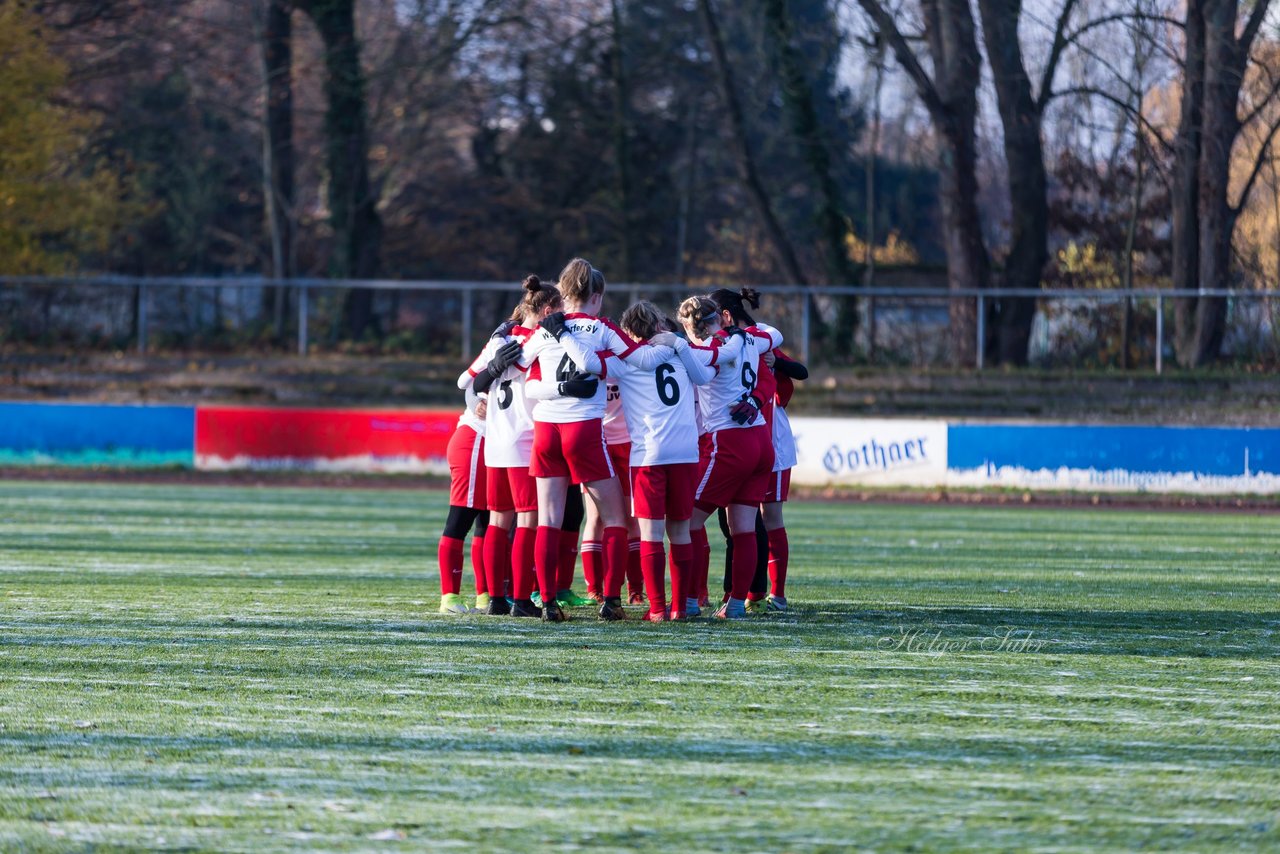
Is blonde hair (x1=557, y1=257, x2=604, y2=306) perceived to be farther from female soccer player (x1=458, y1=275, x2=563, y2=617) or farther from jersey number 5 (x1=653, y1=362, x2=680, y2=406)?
jersey number 5 (x1=653, y1=362, x2=680, y2=406)

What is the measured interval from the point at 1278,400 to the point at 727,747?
2179cm

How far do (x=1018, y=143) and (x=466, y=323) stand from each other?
36.4 feet

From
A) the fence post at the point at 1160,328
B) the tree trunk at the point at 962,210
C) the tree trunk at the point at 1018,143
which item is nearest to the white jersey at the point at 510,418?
the fence post at the point at 1160,328

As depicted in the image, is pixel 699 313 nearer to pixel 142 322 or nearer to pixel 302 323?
pixel 302 323

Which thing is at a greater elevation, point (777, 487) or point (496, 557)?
point (777, 487)

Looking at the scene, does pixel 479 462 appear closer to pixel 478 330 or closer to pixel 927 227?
pixel 478 330

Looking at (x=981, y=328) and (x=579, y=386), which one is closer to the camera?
(x=579, y=386)

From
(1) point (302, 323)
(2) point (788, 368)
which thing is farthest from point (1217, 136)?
(2) point (788, 368)

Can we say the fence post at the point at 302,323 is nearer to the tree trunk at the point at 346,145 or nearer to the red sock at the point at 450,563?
the tree trunk at the point at 346,145

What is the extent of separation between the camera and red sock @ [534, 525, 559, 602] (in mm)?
9023

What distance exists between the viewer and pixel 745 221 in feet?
152

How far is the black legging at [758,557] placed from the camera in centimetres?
963

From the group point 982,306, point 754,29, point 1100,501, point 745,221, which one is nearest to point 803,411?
point 982,306

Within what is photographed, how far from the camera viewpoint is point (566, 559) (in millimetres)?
9766
